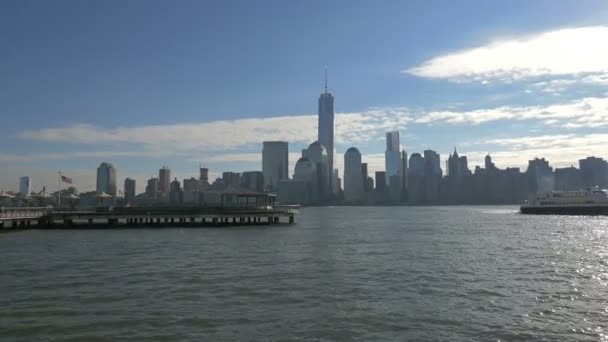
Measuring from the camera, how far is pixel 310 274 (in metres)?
34.4

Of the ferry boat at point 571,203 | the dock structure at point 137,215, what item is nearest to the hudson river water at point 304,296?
the dock structure at point 137,215

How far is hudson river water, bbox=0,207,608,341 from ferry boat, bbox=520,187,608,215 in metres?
116

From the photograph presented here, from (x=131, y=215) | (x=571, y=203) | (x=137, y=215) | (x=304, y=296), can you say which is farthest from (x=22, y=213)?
(x=571, y=203)

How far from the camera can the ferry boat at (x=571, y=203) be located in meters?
146

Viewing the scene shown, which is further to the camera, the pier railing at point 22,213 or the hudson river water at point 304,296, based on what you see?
the pier railing at point 22,213

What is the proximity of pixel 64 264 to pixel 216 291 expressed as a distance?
19.7 meters

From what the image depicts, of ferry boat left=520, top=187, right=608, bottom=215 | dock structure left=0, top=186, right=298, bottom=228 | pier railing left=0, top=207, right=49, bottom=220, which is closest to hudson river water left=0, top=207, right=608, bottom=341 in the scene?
pier railing left=0, top=207, right=49, bottom=220

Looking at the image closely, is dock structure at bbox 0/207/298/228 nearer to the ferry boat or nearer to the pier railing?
the pier railing

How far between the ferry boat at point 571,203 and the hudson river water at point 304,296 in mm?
115916

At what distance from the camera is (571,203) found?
6053 inches

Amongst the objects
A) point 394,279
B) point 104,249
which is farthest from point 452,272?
point 104,249

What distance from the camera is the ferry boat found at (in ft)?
480

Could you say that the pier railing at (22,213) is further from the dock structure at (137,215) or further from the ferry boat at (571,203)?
the ferry boat at (571,203)

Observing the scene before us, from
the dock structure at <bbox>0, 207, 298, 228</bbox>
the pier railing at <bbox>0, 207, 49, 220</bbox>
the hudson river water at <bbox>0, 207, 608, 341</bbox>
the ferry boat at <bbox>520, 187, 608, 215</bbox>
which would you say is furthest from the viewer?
the ferry boat at <bbox>520, 187, 608, 215</bbox>
